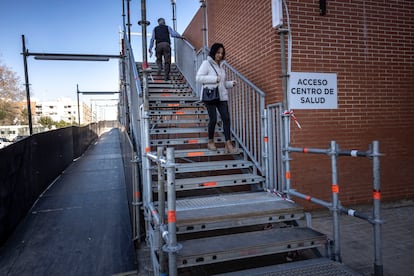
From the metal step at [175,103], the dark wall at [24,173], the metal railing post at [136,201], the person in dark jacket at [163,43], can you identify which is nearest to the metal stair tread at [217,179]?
the metal railing post at [136,201]

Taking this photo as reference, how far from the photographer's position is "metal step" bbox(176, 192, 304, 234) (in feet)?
11.1

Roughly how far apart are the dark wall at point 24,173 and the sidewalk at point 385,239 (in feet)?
15.4

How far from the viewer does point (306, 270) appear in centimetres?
301

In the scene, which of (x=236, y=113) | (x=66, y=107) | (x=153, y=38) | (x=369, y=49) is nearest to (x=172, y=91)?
(x=153, y=38)

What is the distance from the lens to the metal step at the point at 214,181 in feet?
14.2

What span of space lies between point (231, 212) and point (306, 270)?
3.22 ft

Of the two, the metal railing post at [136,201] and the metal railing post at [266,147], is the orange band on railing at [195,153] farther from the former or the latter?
the metal railing post at [266,147]

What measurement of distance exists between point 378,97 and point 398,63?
2.64 feet

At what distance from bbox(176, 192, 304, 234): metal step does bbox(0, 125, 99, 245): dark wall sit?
273 centimetres

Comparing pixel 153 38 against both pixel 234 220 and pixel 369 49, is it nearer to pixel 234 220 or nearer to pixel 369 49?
pixel 369 49

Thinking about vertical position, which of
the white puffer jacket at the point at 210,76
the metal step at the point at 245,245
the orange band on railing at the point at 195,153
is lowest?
the metal step at the point at 245,245

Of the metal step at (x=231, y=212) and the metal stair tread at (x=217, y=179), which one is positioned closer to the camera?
the metal step at (x=231, y=212)

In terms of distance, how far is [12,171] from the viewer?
5.11 meters

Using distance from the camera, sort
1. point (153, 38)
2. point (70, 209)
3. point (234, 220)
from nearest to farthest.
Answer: point (234, 220) < point (70, 209) < point (153, 38)
